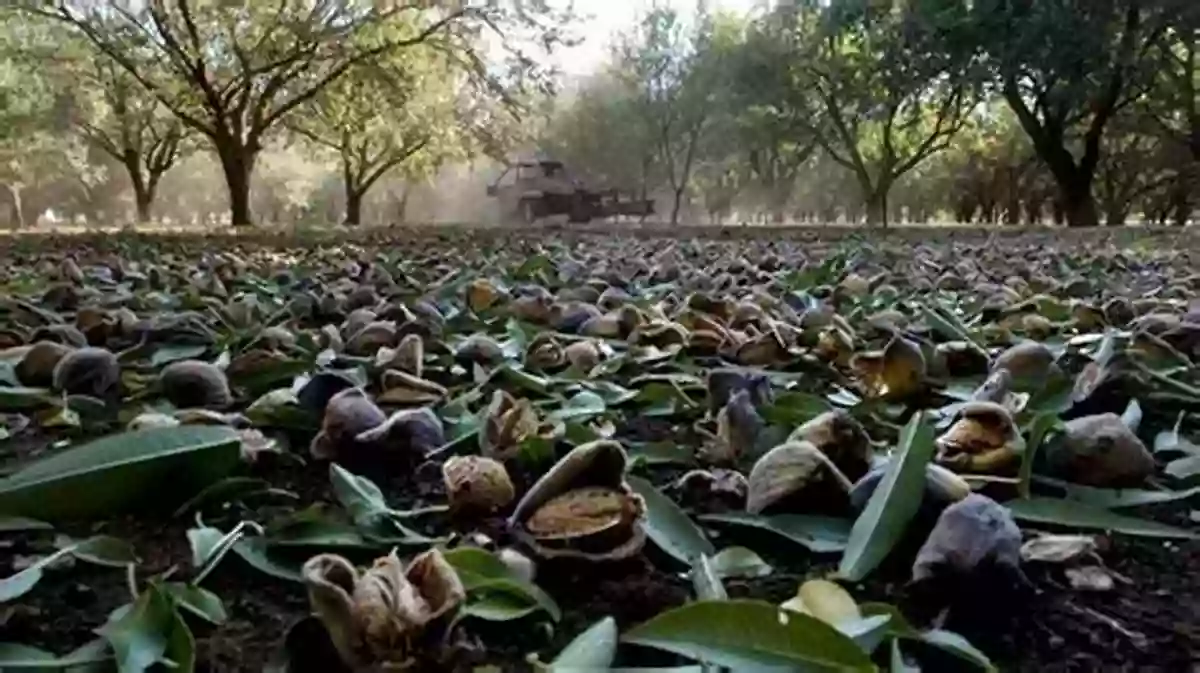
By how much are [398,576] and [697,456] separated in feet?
1.30

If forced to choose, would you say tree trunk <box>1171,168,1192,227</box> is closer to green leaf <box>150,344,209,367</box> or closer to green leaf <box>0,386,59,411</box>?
green leaf <box>150,344,209,367</box>

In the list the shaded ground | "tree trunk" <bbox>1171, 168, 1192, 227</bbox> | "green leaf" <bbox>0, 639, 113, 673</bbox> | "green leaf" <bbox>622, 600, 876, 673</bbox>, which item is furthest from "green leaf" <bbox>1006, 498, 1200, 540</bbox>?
"tree trunk" <bbox>1171, 168, 1192, 227</bbox>

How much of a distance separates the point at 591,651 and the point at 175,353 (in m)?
1.00

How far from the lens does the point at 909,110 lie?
15.5m

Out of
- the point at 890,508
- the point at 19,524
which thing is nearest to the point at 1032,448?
the point at 890,508

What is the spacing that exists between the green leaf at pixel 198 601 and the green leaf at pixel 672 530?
22cm

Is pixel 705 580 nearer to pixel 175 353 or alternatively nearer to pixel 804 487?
pixel 804 487

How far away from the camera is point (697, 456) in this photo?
81 centimetres

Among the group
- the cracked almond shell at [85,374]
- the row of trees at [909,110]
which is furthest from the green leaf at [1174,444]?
the row of trees at [909,110]

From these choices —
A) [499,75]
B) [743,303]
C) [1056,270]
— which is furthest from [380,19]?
[743,303]

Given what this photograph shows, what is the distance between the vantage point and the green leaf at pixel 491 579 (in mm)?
489

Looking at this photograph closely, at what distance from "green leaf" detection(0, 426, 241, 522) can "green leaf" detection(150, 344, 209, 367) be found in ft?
2.02

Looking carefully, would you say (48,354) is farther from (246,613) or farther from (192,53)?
(192,53)

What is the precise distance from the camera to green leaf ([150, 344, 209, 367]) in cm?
124
